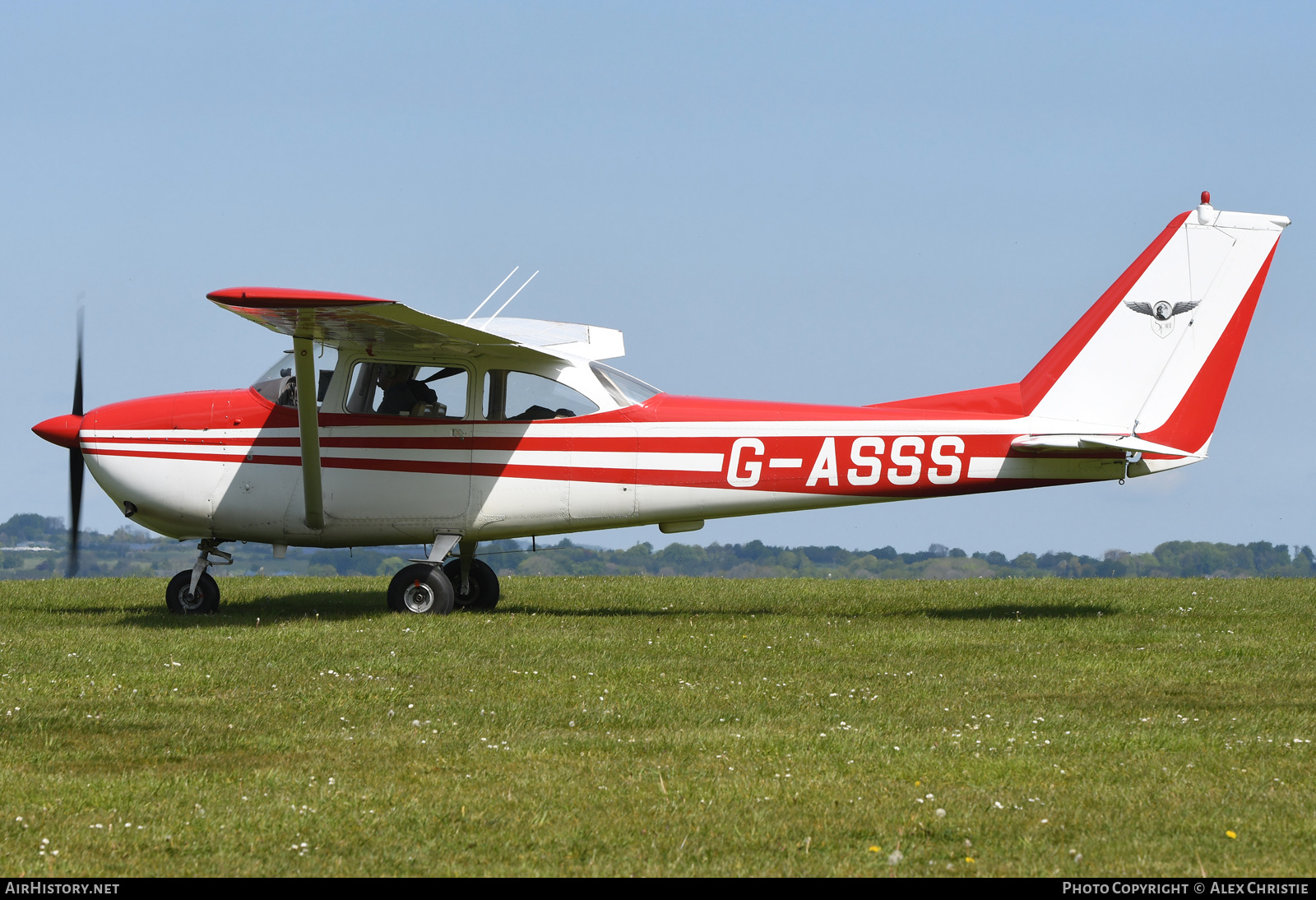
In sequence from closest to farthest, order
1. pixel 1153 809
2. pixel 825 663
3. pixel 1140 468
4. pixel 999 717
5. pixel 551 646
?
pixel 1153 809 → pixel 999 717 → pixel 825 663 → pixel 551 646 → pixel 1140 468

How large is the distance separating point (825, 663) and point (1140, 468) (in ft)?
14.6

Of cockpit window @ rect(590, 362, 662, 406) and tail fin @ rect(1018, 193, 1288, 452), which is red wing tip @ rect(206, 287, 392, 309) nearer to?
cockpit window @ rect(590, 362, 662, 406)

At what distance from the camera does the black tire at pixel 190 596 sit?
13.6 meters

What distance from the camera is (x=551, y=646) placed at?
10977 millimetres

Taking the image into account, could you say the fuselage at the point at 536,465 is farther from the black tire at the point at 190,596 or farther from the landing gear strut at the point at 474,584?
the landing gear strut at the point at 474,584

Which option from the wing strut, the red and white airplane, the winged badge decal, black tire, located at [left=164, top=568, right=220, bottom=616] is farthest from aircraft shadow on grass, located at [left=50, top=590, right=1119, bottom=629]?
the winged badge decal

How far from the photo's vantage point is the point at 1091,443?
12359mm

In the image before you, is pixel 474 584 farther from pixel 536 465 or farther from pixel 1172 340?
pixel 1172 340

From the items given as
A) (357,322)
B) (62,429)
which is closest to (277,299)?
(357,322)

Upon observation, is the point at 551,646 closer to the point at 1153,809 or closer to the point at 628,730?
the point at 628,730

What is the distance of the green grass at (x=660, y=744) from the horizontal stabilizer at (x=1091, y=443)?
1.67m

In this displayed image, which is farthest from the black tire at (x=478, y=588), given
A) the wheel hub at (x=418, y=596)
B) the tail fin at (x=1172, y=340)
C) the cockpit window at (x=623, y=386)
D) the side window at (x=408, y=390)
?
the tail fin at (x=1172, y=340)

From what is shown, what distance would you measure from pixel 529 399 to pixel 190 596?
414cm
